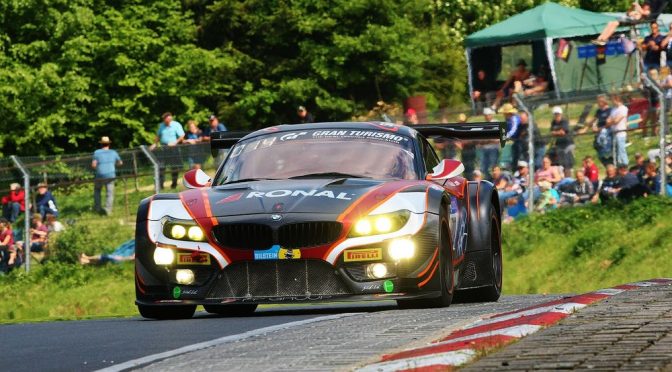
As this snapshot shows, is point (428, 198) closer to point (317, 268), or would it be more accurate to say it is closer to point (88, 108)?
point (317, 268)

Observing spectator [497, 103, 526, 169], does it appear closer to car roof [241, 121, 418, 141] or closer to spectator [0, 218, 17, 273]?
spectator [0, 218, 17, 273]

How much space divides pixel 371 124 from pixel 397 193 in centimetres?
207

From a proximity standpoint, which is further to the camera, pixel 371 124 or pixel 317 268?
pixel 371 124

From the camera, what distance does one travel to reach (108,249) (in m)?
26.9

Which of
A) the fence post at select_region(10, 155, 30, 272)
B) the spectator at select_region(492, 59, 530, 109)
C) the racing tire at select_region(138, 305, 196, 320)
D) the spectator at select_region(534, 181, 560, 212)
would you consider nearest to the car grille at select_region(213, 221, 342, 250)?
the racing tire at select_region(138, 305, 196, 320)

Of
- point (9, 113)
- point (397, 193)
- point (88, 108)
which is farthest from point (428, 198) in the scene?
point (88, 108)

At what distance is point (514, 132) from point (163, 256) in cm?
1354

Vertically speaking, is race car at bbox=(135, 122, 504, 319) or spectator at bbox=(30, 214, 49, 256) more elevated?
race car at bbox=(135, 122, 504, 319)

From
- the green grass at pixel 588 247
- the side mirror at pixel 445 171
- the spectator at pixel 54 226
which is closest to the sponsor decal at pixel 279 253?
the side mirror at pixel 445 171

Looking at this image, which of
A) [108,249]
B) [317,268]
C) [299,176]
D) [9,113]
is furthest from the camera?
[9,113]

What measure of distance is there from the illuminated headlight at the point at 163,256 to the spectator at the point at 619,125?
13.1 m

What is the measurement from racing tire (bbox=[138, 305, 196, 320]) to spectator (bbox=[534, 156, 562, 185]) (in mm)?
12656

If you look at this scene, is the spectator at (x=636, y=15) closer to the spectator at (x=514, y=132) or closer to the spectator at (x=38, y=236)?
the spectator at (x=514, y=132)

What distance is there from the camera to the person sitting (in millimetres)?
26625
